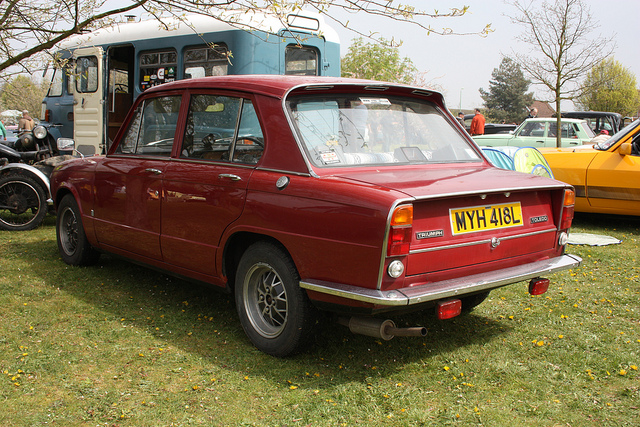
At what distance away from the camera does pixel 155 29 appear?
10.1m

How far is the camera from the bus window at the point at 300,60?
970cm

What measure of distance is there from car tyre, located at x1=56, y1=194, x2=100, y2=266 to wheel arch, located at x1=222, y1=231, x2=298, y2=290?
2335 mm

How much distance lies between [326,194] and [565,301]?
9.14 ft

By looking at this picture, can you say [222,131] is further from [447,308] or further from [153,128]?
[447,308]

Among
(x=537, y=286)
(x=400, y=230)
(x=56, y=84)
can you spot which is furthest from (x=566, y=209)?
(x=56, y=84)

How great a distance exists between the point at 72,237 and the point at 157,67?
4.81m

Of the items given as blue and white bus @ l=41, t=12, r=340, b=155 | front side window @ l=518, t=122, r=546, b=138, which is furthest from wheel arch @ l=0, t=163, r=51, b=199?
front side window @ l=518, t=122, r=546, b=138

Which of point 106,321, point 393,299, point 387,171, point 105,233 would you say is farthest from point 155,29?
point 393,299

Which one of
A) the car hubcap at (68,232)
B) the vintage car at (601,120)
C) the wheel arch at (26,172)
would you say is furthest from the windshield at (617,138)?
the vintage car at (601,120)

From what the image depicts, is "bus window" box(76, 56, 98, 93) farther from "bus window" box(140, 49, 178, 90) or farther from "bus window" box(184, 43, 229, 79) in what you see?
"bus window" box(184, 43, 229, 79)

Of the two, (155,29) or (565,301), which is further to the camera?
(155,29)

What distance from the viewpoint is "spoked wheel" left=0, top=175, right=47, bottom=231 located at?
8.14 metres

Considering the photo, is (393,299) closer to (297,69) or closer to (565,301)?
(565,301)

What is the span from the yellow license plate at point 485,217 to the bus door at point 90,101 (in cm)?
877
